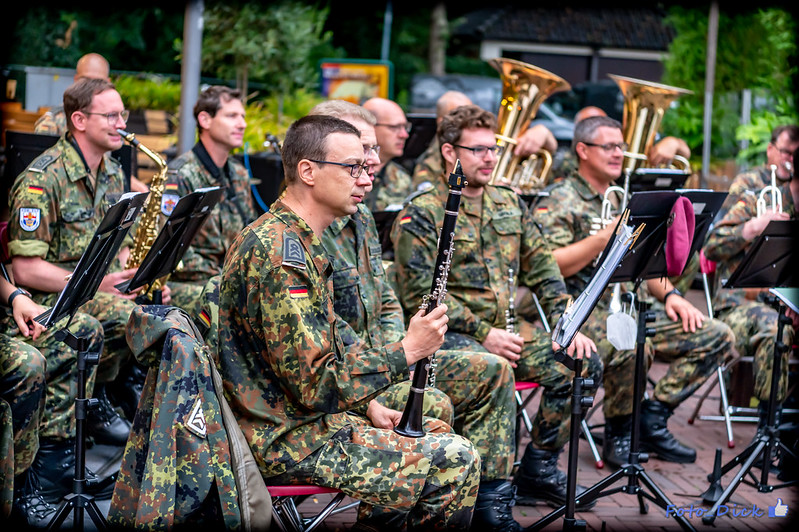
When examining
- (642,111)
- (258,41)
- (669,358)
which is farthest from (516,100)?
(258,41)

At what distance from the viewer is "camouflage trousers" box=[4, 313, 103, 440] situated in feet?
14.4

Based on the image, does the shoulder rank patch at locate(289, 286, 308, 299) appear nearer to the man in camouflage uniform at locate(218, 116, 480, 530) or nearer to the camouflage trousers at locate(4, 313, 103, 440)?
Result: the man in camouflage uniform at locate(218, 116, 480, 530)

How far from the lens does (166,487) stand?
9.86 feet

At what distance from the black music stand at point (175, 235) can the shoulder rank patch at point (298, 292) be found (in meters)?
1.18

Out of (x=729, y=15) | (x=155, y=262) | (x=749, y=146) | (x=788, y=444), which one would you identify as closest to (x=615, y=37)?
(x=729, y=15)

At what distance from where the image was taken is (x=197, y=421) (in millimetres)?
3068

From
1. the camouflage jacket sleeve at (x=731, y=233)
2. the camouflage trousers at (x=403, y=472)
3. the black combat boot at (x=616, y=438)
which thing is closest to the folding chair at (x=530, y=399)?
the black combat boot at (x=616, y=438)

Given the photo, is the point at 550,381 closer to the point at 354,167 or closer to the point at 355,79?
the point at 354,167

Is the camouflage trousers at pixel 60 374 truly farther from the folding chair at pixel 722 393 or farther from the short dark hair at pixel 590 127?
the folding chair at pixel 722 393

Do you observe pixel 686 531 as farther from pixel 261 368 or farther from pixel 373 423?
pixel 261 368

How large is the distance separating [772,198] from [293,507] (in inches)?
166

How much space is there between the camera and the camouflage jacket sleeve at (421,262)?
4.83 metres

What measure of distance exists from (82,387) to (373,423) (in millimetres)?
1149

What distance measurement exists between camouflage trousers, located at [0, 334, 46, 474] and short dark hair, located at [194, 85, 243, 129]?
7.91 ft
